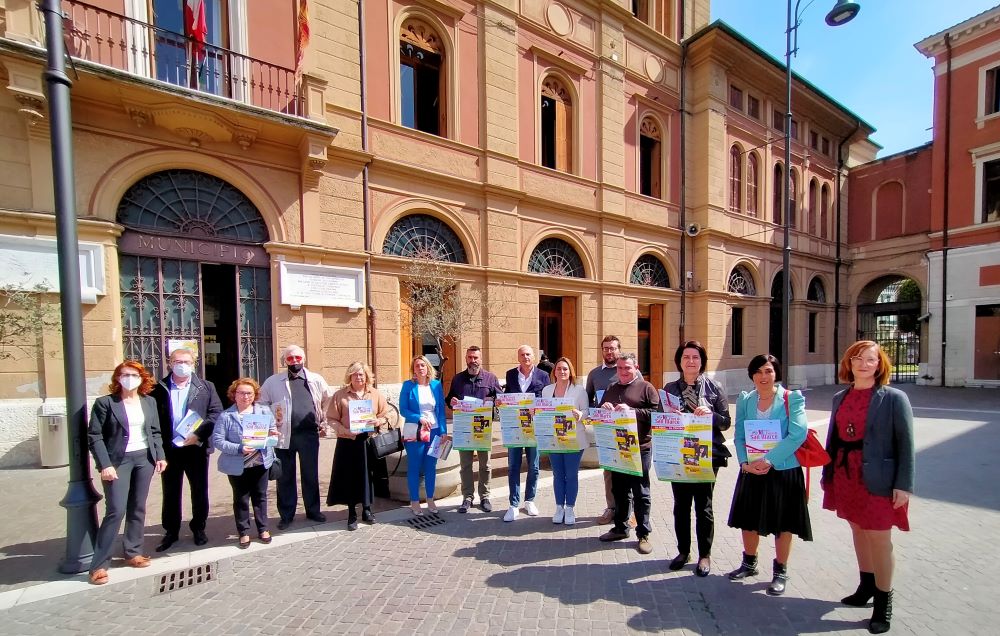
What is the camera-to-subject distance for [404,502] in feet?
18.5

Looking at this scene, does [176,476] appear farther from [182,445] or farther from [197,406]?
[197,406]

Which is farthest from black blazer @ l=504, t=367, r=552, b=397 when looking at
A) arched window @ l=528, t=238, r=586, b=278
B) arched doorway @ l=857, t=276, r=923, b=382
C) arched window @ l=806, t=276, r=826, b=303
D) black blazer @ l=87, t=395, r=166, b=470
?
arched doorway @ l=857, t=276, r=923, b=382

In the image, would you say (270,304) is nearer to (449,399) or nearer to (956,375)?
(449,399)

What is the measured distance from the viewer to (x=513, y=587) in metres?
3.62

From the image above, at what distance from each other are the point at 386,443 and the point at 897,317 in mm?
27897

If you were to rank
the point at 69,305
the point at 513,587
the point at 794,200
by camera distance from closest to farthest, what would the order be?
the point at 513,587
the point at 69,305
the point at 794,200

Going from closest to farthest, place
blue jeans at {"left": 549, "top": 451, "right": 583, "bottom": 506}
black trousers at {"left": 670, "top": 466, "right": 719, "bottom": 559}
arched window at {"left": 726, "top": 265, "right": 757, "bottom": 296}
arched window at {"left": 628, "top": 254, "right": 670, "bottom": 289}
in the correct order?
black trousers at {"left": 670, "top": 466, "right": 719, "bottom": 559} < blue jeans at {"left": 549, "top": 451, "right": 583, "bottom": 506} < arched window at {"left": 628, "top": 254, "right": 670, "bottom": 289} < arched window at {"left": 726, "top": 265, "right": 757, "bottom": 296}

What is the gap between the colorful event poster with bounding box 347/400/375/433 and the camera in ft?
15.7

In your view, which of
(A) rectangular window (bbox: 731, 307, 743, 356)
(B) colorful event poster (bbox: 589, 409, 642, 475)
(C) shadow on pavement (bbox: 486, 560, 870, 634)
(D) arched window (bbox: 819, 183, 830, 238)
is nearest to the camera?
(C) shadow on pavement (bbox: 486, 560, 870, 634)

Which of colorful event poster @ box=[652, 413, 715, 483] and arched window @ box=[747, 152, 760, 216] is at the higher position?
arched window @ box=[747, 152, 760, 216]

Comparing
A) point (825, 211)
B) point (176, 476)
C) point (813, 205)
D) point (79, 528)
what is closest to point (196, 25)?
point (176, 476)

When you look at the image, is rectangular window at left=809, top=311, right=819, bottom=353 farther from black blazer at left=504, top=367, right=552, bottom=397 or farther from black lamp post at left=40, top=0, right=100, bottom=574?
black lamp post at left=40, top=0, right=100, bottom=574

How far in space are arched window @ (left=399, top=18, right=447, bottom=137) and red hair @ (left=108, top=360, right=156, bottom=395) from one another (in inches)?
350

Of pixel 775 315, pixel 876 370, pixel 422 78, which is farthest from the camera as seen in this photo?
pixel 775 315
